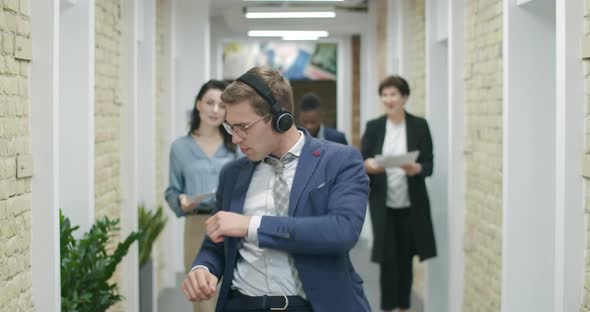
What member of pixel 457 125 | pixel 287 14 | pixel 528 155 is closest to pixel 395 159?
pixel 457 125

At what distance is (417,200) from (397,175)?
0.75 feet

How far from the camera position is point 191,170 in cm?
515

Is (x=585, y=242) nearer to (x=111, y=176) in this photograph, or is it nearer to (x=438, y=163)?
(x=111, y=176)

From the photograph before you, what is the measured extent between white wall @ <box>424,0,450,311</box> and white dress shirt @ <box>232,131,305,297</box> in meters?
4.56

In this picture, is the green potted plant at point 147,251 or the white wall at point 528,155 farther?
the green potted plant at point 147,251

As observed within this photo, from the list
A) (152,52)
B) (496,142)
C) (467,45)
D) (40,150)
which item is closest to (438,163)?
(467,45)

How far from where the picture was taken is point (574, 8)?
3.58 metres

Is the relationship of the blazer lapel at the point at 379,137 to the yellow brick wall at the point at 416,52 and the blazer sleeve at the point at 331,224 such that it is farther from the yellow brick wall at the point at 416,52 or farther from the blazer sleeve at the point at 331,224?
the blazer sleeve at the point at 331,224

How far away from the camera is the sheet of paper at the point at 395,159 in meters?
5.92

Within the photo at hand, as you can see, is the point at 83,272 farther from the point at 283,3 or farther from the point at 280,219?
the point at 283,3

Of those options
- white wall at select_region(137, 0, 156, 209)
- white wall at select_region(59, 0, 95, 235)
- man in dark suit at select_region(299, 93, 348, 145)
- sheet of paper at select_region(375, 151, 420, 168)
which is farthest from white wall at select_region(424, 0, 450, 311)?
white wall at select_region(59, 0, 95, 235)

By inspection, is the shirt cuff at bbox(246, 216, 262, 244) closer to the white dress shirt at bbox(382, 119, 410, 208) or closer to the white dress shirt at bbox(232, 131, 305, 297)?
the white dress shirt at bbox(232, 131, 305, 297)

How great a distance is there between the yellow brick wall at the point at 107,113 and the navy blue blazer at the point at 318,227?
2946 millimetres

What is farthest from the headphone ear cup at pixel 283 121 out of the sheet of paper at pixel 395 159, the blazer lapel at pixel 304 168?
the sheet of paper at pixel 395 159
